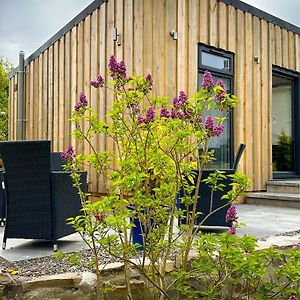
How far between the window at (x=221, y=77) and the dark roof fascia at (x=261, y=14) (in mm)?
758

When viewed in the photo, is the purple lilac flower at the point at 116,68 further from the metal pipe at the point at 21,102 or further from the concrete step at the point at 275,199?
the metal pipe at the point at 21,102

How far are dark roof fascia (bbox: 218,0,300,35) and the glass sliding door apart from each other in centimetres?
88

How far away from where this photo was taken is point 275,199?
5953 mm

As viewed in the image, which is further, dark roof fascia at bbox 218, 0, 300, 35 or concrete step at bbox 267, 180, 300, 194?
dark roof fascia at bbox 218, 0, 300, 35

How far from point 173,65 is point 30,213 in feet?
9.87

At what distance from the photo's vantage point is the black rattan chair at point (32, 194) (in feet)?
10.3

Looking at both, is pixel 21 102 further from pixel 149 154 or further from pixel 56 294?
pixel 149 154

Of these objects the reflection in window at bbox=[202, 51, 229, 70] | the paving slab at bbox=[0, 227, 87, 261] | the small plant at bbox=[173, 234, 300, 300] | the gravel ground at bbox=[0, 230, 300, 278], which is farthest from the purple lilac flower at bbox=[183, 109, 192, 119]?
the reflection in window at bbox=[202, 51, 229, 70]

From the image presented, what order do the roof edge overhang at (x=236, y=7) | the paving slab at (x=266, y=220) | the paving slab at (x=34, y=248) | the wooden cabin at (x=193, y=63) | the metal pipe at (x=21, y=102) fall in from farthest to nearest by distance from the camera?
the metal pipe at (x=21, y=102) < the roof edge overhang at (x=236, y=7) < the wooden cabin at (x=193, y=63) < the paving slab at (x=266, y=220) < the paving slab at (x=34, y=248)

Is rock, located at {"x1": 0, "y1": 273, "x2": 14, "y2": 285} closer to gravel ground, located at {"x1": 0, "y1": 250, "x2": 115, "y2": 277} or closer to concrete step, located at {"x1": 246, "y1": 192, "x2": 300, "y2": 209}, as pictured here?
gravel ground, located at {"x1": 0, "y1": 250, "x2": 115, "y2": 277}

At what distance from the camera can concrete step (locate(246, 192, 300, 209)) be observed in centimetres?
571

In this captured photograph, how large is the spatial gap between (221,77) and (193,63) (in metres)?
0.73

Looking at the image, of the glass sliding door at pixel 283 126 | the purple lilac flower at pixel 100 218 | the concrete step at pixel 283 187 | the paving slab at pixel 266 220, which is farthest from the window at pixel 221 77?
the purple lilac flower at pixel 100 218

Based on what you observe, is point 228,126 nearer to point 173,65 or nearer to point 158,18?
point 173,65
